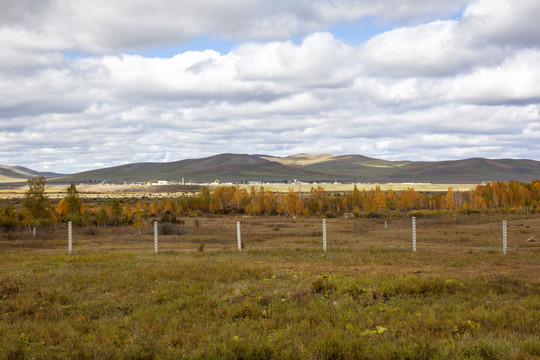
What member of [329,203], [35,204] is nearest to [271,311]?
[35,204]

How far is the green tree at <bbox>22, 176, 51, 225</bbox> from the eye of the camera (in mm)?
47562

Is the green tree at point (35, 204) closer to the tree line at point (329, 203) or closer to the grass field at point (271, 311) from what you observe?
the grass field at point (271, 311)

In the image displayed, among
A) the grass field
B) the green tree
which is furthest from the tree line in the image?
the grass field

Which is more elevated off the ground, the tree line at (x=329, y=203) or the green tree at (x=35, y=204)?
the green tree at (x=35, y=204)

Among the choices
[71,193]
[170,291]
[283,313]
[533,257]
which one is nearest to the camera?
[283,313]

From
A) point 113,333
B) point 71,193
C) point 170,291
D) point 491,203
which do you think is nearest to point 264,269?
point 170,291

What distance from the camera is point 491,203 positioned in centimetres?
11444

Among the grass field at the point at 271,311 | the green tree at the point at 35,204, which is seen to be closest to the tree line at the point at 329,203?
the green tree at the point at 35,204

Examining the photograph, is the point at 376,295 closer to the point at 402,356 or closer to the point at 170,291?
the point at 402,356

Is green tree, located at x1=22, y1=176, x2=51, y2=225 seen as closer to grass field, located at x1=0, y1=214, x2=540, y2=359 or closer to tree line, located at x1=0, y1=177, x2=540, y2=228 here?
grass field, located at x1=0, y1=214, x2=540, y2=359

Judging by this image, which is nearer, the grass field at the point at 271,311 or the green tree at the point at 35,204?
the grass field at the point at 271,311

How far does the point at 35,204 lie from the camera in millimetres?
48281

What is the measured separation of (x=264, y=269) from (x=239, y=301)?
168 inches

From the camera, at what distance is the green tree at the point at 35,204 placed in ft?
156
